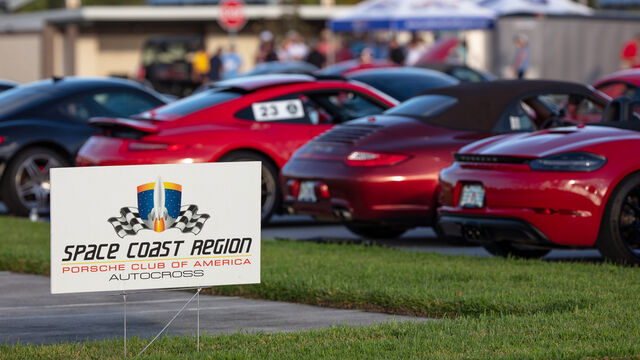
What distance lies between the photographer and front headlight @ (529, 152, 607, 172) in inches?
348

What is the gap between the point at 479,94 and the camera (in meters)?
11.4

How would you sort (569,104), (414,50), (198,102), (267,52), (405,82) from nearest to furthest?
(569,104)
(198,102)
(405,82)
(414,50)
(267,52)

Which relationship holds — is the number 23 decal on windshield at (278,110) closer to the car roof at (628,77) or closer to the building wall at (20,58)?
the car roof at (628,77)

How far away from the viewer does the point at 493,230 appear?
9164 mm

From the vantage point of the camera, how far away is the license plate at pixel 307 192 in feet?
36.4

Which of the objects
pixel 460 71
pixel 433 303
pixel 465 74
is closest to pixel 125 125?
pixel 433 303

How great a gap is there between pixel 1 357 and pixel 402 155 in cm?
539

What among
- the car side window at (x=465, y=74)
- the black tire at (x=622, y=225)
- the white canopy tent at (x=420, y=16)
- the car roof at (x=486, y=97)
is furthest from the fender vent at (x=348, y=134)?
the white canopy tent at (x=420, y=16)

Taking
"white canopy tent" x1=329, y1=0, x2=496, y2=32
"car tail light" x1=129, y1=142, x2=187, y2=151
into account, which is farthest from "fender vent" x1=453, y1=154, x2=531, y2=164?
"white canopy tent" x1=329, y1=0, x2=496, y2=32

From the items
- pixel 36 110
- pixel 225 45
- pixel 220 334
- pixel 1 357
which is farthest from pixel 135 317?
pixel 225 45

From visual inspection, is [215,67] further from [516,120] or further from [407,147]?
[407,147]

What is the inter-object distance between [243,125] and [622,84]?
172 inches

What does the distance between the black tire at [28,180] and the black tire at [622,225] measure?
23.6ft

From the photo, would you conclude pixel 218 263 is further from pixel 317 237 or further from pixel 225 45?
pixel 225 45
